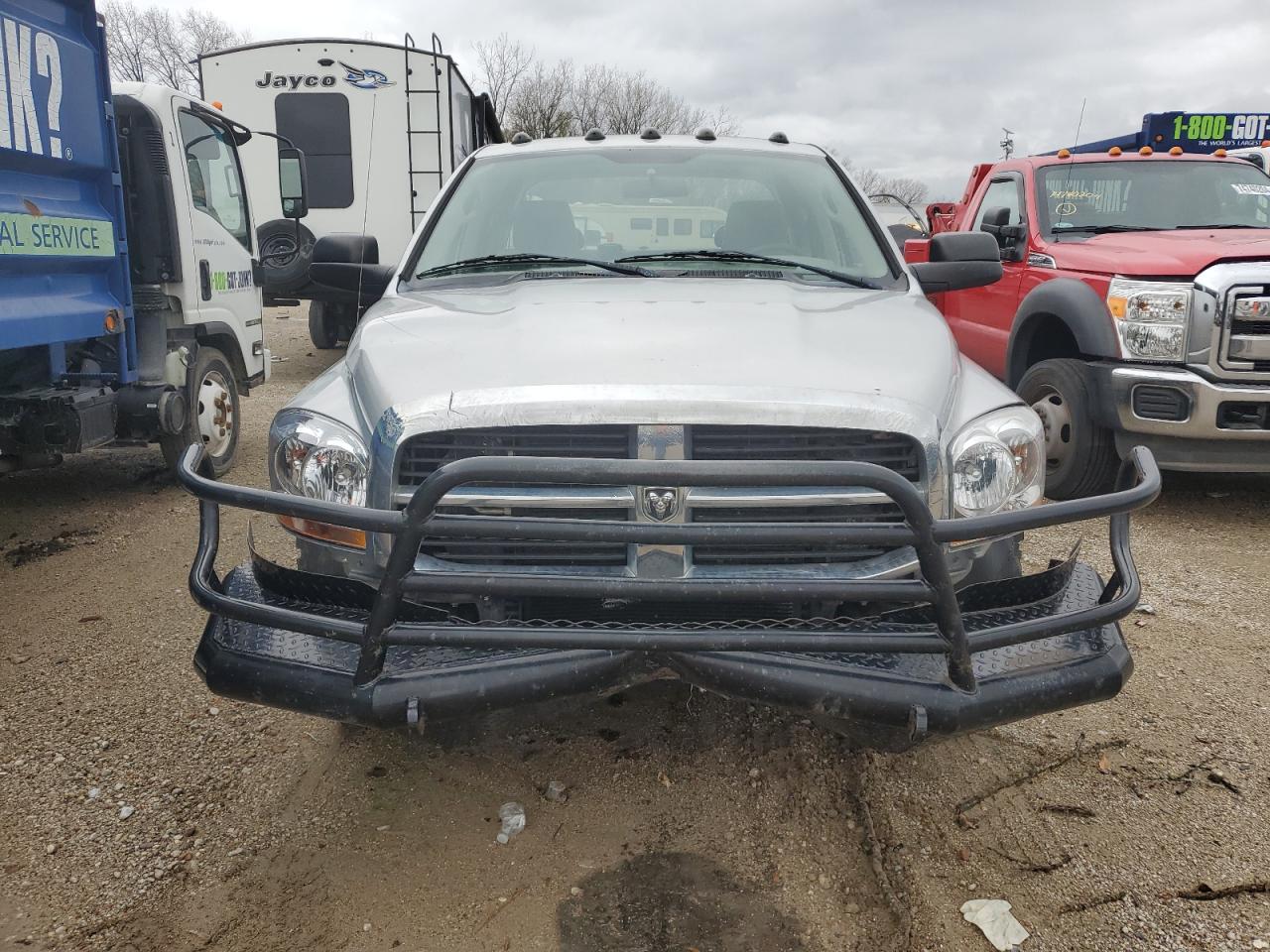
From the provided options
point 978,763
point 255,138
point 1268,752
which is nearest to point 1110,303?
point 1268,752

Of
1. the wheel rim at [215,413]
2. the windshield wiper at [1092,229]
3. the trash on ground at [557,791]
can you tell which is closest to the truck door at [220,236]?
the wheel rim at [215,413]

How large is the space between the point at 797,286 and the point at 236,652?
195 centimetres

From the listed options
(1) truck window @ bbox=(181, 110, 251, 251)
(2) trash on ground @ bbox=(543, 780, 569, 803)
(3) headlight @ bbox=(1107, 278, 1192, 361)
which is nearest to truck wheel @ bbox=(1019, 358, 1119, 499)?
(3) headlight @ bbox=(1107, 278, 1192, 361)

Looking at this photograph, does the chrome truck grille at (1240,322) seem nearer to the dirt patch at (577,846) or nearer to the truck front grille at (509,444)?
the dirt patch at (577,846)

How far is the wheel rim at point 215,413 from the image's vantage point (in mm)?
6383

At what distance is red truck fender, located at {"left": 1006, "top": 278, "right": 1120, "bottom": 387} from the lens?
5.36 m

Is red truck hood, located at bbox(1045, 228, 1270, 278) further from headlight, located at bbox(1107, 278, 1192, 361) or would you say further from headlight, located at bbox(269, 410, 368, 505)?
headlight, located at bbox(269, 410, 368, 505)

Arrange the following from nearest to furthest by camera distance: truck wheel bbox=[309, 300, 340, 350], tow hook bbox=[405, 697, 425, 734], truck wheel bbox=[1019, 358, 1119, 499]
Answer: tow hook bbox=[405, 697, 425, 734], truck wheel bbox=[1019, 358, 1119, 499], truck wheel bbox=[309, 300, 340, 350]

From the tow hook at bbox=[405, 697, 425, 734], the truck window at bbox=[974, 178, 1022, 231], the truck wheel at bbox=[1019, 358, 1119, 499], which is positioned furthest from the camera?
the truck window at bbox=[974, 178, 1022, 231]

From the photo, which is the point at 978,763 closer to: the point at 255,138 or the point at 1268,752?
the point at 1268,752

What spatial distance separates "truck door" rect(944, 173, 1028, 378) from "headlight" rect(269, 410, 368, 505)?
480 centimetres

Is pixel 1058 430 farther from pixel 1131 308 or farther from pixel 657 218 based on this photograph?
pixel 657 218

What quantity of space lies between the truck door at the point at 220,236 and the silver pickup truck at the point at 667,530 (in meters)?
4.07

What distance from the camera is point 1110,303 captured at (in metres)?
5.31
